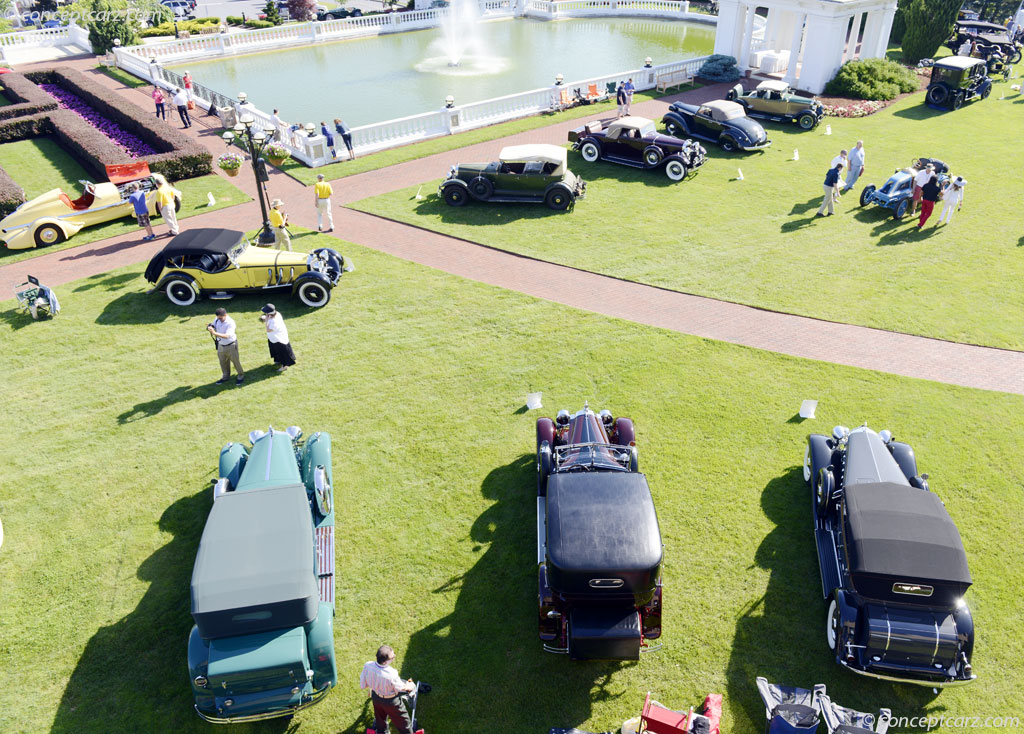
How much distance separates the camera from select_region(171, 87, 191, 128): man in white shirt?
90.0ft

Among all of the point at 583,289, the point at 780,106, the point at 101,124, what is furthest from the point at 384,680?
the point at 101,124

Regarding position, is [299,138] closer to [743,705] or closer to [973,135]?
[743,705]

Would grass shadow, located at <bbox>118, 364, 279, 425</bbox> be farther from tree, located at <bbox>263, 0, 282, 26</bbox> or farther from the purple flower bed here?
tree, located at <bbox>263, 0, 282, 26</bbox>

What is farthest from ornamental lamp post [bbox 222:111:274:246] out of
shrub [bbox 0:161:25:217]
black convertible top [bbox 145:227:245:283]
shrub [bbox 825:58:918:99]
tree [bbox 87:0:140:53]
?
tree [bbox 87:0:140:53]

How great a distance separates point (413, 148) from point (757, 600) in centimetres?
2055

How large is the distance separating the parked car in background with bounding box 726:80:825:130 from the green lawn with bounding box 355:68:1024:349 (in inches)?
63.3

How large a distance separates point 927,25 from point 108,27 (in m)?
42.4

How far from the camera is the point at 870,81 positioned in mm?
29938

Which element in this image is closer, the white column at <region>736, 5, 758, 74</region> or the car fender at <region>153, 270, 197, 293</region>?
the car fender at <region>153, 270, 197, 293</region>

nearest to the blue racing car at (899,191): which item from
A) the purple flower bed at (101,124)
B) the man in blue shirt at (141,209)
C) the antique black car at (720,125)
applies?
the antique black car at (720,125)

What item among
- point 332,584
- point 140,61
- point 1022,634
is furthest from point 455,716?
point 140,61

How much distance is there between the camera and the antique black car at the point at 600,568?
743 cm

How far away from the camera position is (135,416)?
41.6 feet

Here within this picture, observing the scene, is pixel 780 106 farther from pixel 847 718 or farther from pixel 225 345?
pixel 847 718
